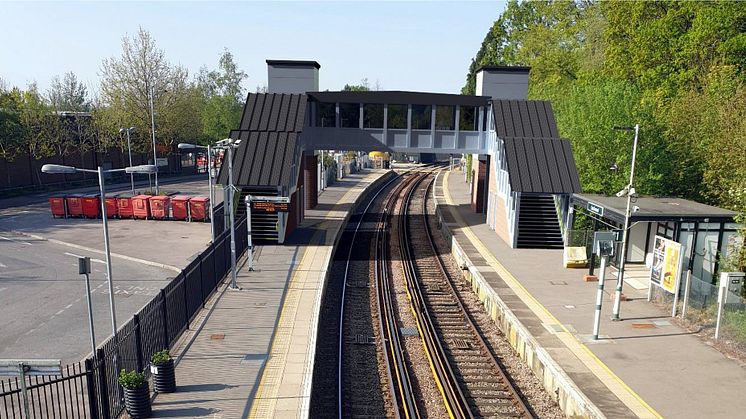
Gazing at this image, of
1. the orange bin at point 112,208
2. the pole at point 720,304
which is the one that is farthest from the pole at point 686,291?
the orange bin at point 112,208

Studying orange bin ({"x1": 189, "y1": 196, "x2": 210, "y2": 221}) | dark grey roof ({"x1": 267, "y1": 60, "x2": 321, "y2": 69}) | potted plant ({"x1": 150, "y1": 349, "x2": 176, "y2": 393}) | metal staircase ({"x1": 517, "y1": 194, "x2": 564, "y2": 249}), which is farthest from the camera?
orange bin ({"x1": 189, "y1": 196, "x2": 210, "y2": 221})

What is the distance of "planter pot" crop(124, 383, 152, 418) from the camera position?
1101 centimetres

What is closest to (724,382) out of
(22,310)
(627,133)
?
(627,133)

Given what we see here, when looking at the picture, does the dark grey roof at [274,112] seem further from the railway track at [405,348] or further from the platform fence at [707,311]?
the platform fence at [707,311]

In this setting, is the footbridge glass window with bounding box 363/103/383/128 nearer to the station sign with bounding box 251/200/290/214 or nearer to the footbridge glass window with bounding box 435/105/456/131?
the footbridge glass window with bounding box 435/105/456/131

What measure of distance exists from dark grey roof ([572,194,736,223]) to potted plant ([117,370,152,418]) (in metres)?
17.6

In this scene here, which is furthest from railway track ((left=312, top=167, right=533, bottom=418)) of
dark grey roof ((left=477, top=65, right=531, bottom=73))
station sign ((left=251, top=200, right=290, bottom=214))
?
dark grey roof ((left=477, top=65, right=531, bottom=73))

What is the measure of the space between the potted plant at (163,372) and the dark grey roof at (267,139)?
1585 cm

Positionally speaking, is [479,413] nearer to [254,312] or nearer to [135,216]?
[254,312]

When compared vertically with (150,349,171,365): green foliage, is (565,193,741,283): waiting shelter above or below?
above

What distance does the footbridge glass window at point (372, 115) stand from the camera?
33875 millimetres

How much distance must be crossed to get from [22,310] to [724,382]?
22.3m

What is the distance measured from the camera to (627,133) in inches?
1129

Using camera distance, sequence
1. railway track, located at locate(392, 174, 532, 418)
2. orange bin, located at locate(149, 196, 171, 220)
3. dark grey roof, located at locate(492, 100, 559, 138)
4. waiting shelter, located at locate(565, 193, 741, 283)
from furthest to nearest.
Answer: orange bin, located at locate(149, 196, 171, 220), dark grey roof, located at locate(492, 100, 559, 138), waiting shelter, located at locate(565, 193, 741, 283), railway track, located at locate(392, 174, 532, 418)
